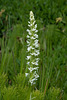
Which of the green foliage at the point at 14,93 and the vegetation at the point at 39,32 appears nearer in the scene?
A: the green foliage at the point at 14,93

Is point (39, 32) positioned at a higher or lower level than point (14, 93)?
higher

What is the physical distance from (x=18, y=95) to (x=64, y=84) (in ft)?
4.31

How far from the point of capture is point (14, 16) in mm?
5969

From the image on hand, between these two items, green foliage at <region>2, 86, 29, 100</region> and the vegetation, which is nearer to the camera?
green foliage at <region>2, 86, 29, 100</region>

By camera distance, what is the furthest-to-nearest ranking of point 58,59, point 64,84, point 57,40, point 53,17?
point 53,17, point 57,40, point 58,59, point 64,84

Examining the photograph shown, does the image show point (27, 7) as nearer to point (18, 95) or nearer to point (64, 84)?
point (64, 84)

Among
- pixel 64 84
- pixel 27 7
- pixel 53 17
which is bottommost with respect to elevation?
pixel 64 84

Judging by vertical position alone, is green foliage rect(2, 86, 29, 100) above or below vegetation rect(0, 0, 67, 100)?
below

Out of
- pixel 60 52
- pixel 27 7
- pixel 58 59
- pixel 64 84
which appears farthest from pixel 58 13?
pixel 64 84

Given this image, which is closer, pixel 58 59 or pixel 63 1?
pixel 58 59

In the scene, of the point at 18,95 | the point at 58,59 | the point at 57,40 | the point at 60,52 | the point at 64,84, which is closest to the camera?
the point at 18,95

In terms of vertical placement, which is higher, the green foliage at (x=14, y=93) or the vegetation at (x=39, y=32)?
the vegetation at (x=39, y=32)

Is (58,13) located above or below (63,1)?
below

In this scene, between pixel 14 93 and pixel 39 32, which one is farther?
pixel 39 32
